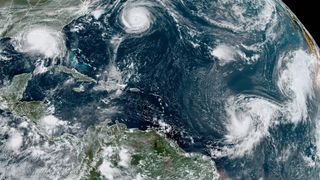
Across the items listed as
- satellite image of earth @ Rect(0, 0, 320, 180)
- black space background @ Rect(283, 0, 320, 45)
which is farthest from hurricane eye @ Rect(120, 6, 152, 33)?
black space background @ Rect(283, 0, 320, 45)

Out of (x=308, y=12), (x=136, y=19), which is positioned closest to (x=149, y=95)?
(x=136, y=19)

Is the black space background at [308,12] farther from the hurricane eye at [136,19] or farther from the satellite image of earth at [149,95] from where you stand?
the hurricane eye at [136,19]

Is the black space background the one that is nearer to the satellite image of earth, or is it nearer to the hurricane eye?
the satellite image of earth

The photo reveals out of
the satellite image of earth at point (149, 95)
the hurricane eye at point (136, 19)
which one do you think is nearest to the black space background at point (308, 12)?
the satellite image of earth at point (149, 95)

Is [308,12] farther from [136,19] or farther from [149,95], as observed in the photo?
[149,95]

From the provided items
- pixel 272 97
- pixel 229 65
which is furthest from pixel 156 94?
pixel 272 97

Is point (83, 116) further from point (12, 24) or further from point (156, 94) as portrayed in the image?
point (12, 24)
